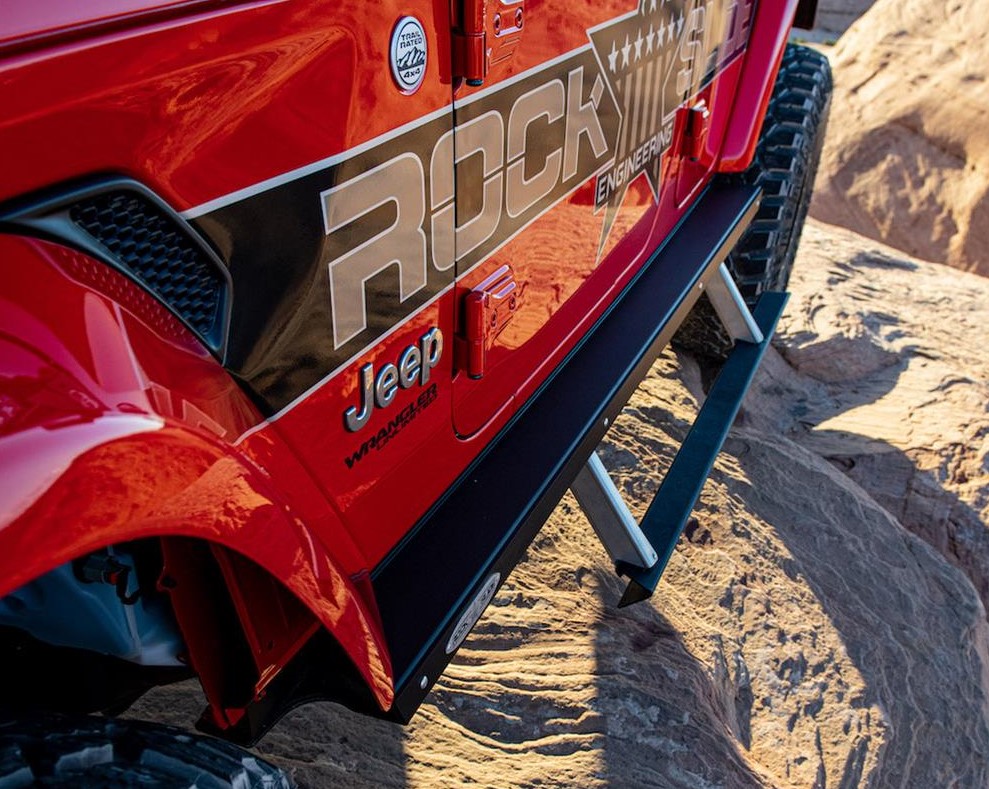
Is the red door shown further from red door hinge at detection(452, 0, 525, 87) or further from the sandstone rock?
the sandstone rock

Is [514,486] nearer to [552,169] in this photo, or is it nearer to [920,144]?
[552,169]

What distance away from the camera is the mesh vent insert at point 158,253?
729 mm

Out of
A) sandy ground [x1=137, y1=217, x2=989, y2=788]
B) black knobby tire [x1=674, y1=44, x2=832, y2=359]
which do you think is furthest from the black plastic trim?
black knobby tire [x1=674, y1=44, x2=832, y2=359]

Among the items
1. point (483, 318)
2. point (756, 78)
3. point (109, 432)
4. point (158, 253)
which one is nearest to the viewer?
point (109, 432)

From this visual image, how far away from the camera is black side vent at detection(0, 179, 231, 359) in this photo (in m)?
0.68

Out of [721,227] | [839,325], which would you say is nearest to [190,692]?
[721,227]

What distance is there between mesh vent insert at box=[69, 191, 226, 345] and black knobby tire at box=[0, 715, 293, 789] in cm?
41

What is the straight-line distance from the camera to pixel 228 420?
2.92 ft

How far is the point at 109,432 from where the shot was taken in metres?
0.69

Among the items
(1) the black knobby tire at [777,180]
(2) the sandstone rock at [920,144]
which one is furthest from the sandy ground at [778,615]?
(2) the sandstone rock at [920,144]

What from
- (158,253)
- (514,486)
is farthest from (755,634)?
(158,253)

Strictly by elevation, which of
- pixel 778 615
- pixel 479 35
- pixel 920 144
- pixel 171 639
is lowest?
pixel 920 144

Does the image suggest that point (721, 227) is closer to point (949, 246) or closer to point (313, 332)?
point (313, 332)

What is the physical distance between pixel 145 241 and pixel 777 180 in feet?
8.70
